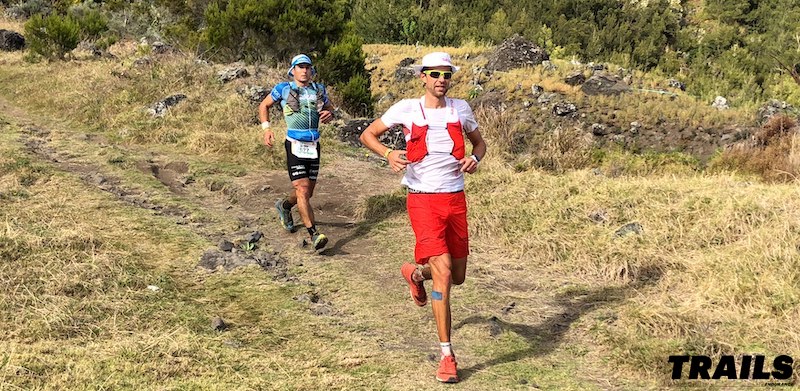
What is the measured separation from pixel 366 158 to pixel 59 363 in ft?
24.4

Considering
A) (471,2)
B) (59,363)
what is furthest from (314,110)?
(471,2)

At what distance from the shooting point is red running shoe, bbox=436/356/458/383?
146 inches

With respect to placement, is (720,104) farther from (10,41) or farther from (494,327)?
(10,41)

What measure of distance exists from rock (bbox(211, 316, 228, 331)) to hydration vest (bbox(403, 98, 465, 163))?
169 centimetres

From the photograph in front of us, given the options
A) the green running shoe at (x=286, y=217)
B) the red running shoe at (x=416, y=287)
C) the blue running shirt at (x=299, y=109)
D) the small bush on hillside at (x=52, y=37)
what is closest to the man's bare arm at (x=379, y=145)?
the red running shoe at (x=416, y=287)

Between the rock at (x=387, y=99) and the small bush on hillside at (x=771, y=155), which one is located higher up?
the small bush on hillside at (x=771, y=155)

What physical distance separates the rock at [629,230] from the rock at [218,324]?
3782 mm

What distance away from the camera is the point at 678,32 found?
5856cm

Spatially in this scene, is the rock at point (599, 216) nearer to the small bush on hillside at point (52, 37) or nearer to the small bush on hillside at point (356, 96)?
the small bush on hillside at point (356, 96)

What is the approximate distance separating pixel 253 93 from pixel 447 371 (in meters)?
9.84

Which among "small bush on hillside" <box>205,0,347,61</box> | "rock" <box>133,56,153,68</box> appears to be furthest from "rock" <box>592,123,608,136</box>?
"rock" <box>133,56,153,68</box>

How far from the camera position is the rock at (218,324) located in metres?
4.24

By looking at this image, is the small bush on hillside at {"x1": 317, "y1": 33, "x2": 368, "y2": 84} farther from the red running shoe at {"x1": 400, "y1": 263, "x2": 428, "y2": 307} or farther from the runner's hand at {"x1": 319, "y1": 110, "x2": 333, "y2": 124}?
the red running shoe at {"x1": 400, "y1": 263, "x2": 428, "y2": 307}

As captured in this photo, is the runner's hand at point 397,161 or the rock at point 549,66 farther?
the rock at point 549,66
